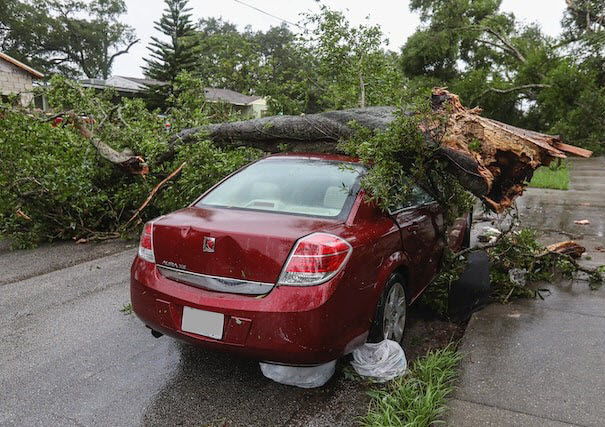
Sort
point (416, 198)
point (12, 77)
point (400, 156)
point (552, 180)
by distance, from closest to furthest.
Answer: point (400, 156) < point (416, 198) < point (552, 180) < point (12, 77)

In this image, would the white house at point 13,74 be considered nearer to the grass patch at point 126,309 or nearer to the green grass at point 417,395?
the grass patch at point 126,309

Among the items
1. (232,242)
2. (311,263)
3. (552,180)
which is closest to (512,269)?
(311,263)

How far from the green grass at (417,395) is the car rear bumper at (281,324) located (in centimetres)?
36

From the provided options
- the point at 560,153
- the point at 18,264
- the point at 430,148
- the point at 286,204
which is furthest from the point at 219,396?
the point at 18,264

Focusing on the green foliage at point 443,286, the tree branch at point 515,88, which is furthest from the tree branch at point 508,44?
the green foliage at point 443,286

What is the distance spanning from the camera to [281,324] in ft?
8.04

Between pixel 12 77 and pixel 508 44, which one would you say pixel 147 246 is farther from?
pixel 12 77

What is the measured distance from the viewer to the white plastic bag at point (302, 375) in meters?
2.80

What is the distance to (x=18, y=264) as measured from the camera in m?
5.39

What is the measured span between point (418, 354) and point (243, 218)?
1.63m

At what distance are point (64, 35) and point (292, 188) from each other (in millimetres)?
53454

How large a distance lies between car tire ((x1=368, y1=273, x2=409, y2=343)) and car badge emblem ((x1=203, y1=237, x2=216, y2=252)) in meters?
1.06

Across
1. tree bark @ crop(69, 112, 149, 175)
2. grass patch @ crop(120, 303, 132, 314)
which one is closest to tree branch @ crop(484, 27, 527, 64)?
tree bark @ crop(69, 112, 149, 175)

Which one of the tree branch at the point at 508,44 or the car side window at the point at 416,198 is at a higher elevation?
the tree branch at the point at 508,44
